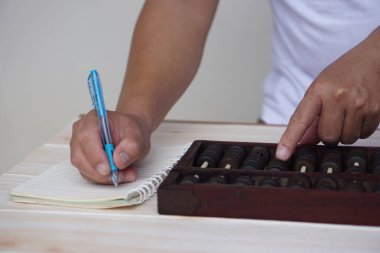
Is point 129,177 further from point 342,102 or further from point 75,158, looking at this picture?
point 342,102

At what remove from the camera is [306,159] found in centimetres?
117

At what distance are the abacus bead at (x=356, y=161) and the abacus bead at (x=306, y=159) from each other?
0.20 feet

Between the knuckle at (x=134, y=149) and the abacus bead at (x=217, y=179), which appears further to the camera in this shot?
the knuckle at (x=134, y=149)

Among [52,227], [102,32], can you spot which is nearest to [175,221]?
[52,227]

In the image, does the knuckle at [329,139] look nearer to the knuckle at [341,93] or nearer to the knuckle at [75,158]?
the knuckle at [341,93]

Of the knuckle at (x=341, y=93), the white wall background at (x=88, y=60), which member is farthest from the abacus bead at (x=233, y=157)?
the white wall background at (x=88, y=60)

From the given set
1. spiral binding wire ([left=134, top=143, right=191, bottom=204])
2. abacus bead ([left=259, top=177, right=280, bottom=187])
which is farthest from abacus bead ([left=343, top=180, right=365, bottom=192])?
spiral binding wire ([left=134, top=143, right=191, bottom=204])

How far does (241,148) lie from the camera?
4.13 feet

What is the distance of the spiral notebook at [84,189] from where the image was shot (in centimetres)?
111

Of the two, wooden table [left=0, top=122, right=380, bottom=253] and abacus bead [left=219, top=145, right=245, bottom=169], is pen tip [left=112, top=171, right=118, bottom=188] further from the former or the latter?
abacus bead [left=219, top=145, right=245, bottom=169]

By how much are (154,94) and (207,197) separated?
1.73 feet

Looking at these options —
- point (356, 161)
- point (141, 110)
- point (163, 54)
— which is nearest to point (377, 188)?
point (356, 161)

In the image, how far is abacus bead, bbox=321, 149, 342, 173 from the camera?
3.70ft

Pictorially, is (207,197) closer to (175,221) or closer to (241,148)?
(175,221)
